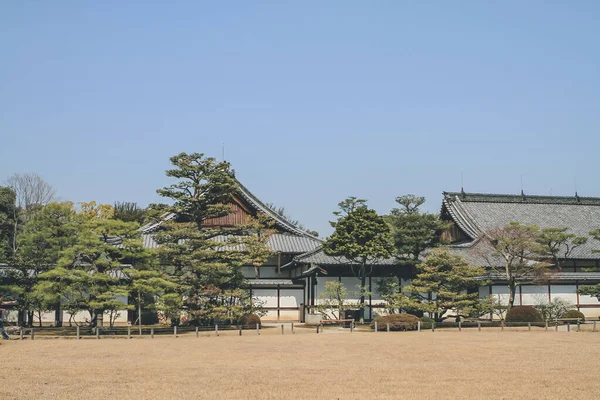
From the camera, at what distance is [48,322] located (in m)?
40.8

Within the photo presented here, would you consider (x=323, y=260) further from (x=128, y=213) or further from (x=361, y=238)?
(x=128, y=213)

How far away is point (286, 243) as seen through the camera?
4812 centimetres

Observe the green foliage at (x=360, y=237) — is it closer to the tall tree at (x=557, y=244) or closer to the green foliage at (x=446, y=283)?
the green foliage at (x=446, y=283)

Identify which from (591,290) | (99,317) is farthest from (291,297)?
(591,290)

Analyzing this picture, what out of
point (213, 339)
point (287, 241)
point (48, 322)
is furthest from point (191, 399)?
point (287, 241)

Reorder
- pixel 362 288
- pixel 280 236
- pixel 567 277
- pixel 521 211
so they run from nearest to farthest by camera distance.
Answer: pixel 362 288, pixel 567 277, pixel 280 236, pixel 521 211

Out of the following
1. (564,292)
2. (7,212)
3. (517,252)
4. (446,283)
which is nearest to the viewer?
(517,252)

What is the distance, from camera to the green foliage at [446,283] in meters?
39.2

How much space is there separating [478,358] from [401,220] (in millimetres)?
21832

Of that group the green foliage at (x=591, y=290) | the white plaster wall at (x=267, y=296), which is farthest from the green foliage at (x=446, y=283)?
the white plaster wall at (x=267, y=296)

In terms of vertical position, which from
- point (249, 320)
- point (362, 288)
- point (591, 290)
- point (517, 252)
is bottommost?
point (249, 320)

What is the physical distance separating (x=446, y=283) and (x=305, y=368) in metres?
22.2

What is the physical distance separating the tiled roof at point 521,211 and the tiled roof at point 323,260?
9456mm

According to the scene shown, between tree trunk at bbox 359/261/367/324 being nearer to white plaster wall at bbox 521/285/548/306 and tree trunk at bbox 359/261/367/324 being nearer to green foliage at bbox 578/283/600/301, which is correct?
white plaster wall at bbox 521/285/548/306
